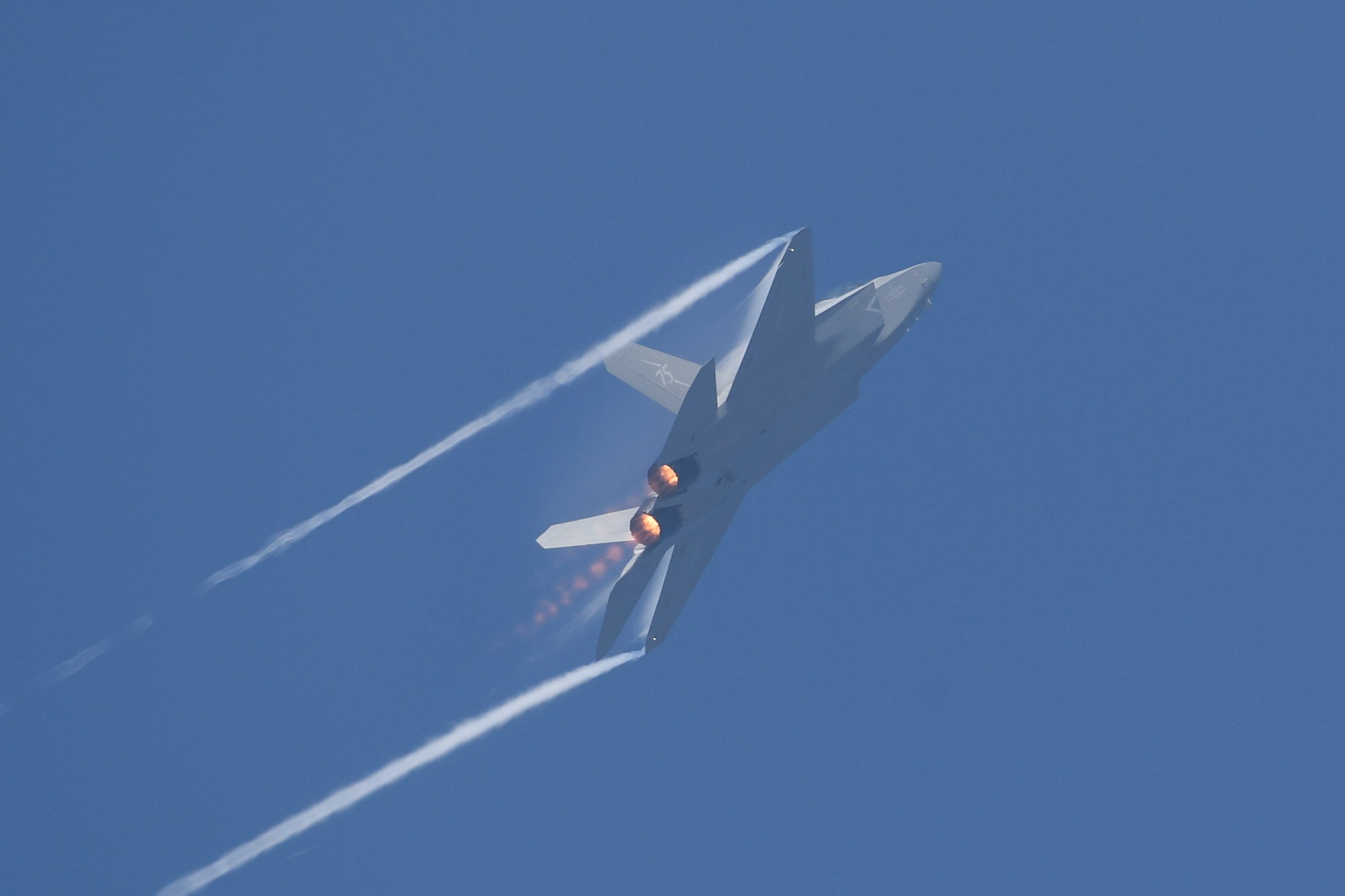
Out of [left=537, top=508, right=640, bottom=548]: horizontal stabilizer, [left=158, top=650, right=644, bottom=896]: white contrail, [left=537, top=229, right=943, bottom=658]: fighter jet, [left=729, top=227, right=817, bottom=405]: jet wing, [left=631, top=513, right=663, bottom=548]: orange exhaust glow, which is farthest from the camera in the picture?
[left=158, top=650, right=644, bottom=896]: white contrail

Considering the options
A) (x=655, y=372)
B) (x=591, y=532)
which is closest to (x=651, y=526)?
(x=591, y=532)

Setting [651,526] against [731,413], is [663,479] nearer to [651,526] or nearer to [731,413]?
[651,526]

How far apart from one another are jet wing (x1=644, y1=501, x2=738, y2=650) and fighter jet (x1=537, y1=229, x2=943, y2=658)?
0.08ft

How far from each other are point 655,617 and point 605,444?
14.3ft

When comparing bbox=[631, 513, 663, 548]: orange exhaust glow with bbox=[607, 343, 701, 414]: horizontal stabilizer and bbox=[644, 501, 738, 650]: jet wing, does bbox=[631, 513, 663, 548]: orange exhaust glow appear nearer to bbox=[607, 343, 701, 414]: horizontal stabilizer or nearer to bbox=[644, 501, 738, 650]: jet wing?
bbox=[644, 501, 738, 650]: jet wing

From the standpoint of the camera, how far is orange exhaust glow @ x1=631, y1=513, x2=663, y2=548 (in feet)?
84.3

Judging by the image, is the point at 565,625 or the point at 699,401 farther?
the point at 565,625

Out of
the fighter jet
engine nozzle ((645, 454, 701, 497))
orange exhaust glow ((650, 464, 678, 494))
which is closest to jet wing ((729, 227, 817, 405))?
the fighter jet

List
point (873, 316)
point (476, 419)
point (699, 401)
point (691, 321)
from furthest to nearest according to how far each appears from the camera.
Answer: point (476, 419) < point (691, 321) < point (873, 316) < point (699, 401)

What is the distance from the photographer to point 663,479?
83.4 ft

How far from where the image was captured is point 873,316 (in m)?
27.9

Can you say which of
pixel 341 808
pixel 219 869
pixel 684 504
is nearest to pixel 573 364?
pixel 684 504

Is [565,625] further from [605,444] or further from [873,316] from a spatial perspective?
[873,316]

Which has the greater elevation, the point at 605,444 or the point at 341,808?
the point at 605,444
